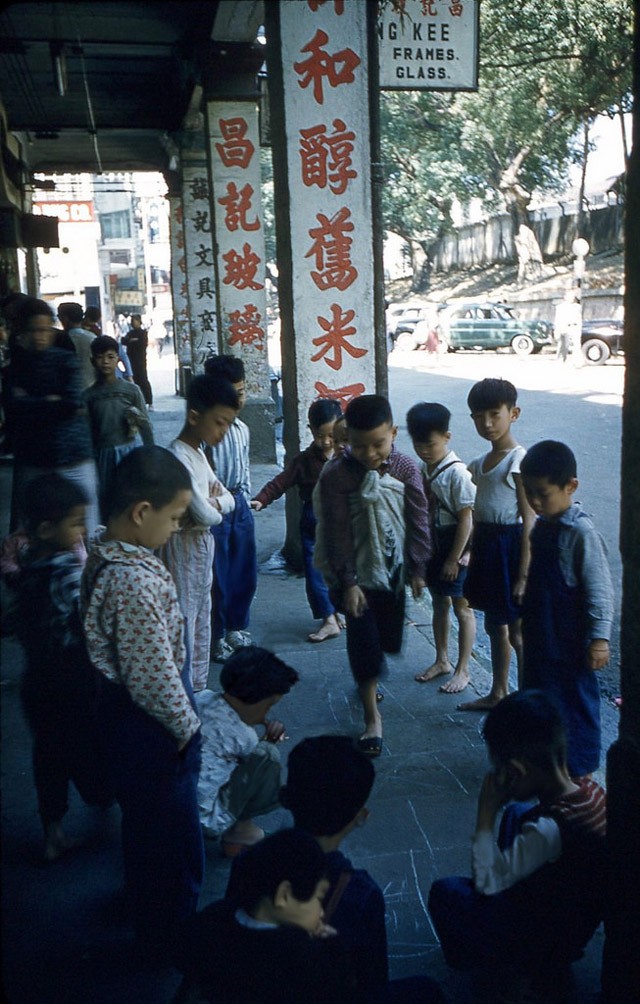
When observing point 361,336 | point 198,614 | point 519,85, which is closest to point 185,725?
point 198,614

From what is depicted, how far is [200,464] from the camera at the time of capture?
3791 mm

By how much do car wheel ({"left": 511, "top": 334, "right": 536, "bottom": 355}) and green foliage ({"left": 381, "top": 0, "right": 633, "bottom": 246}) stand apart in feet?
21.5

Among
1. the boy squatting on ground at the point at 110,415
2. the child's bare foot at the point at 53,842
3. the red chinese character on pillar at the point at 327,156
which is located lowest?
the child's bare foot at the point at 53,842

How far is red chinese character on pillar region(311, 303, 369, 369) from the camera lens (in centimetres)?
599

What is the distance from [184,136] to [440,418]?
1030 centimetres

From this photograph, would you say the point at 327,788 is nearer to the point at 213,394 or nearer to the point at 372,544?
the point at 372,544

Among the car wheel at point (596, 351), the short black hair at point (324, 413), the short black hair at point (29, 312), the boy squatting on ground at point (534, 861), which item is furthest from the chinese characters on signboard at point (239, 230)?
the car wheel at point (596, 351)

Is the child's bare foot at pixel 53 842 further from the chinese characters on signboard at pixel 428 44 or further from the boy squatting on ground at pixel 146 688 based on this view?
the chinese characters on signboard at pixel 428 44

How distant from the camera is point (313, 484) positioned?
516 centimetres

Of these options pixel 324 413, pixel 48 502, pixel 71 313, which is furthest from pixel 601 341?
pixel 48 502

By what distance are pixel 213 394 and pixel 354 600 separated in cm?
99

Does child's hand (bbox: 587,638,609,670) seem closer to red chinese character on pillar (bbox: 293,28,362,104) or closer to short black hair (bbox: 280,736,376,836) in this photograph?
short black hair (bbox: 280,736,376,836)

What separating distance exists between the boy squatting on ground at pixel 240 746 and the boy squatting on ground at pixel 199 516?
1.99 ft

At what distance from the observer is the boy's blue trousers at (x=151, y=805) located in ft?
7.97
